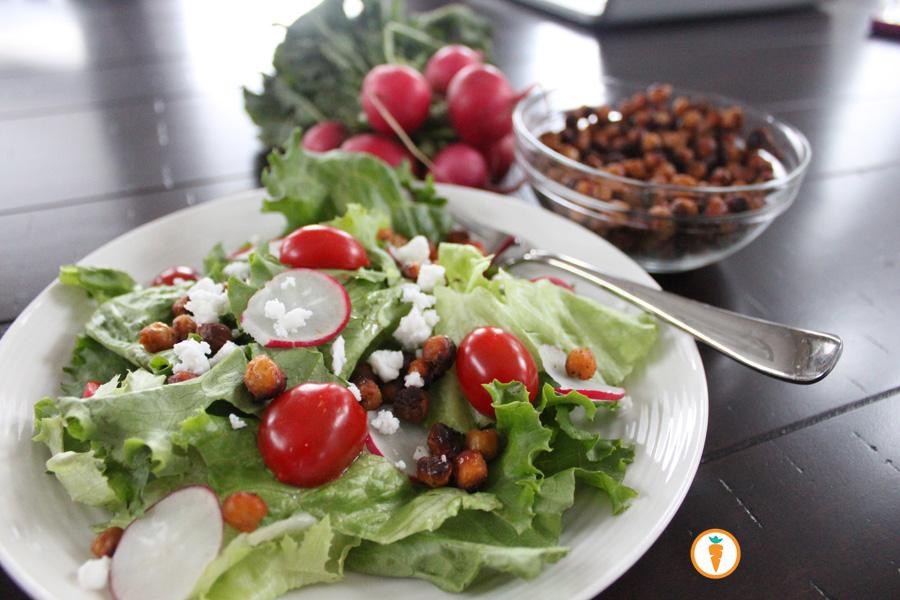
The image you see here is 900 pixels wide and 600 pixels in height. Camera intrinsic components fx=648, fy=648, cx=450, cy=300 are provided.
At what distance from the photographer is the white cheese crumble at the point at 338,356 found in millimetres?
1287

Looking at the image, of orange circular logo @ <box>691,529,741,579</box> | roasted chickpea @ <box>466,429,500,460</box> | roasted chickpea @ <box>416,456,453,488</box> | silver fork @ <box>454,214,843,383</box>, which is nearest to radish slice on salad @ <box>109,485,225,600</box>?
roasted chickpea @ <box>416,456,453,488</box>

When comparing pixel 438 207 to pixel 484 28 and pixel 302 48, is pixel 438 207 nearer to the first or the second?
pixel 302 48

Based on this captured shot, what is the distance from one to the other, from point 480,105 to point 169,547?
5.62 feet

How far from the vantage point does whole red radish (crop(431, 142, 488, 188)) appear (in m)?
2.26

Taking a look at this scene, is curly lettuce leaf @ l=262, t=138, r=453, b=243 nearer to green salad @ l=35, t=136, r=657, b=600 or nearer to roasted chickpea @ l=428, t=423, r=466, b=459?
green salad @ l=35, t=136, r=657, b=600

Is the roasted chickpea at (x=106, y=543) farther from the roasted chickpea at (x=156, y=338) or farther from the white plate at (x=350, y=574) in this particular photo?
the roasted chickpea at (x=156, y=338)

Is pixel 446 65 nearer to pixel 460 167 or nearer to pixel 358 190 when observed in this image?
pixel 460 167

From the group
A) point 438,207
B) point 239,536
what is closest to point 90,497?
point 239,536

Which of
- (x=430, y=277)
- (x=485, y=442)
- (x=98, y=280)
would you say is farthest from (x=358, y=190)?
(x=485, y=442)

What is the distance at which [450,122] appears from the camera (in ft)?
7.87

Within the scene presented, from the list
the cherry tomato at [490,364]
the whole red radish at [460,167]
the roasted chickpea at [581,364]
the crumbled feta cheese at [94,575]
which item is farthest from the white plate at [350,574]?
the whole red radish at [460,167]

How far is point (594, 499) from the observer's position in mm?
1178

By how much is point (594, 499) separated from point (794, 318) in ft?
3.31

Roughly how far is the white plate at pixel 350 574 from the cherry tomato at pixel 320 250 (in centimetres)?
42
